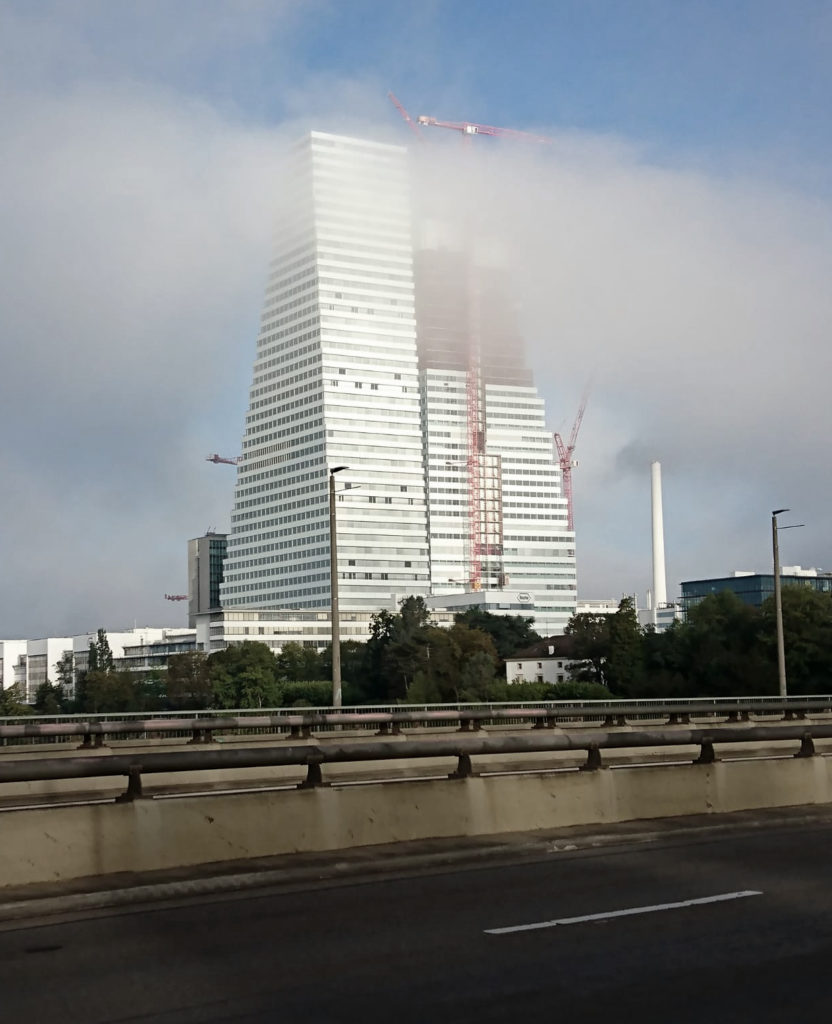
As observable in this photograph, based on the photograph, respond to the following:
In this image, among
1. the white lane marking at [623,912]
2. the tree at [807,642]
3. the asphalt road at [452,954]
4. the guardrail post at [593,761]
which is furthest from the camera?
the tree at [807,642]

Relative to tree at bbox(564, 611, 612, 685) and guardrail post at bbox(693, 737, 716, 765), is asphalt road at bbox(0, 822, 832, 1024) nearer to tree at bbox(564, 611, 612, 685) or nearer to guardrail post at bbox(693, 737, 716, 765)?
guardrail post at bbox(693, 737, 716, 765)

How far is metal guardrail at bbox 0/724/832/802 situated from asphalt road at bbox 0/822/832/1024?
169 centimetres

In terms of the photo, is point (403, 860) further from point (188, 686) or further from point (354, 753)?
point (188, 686)

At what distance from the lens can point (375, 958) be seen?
8.50 metres

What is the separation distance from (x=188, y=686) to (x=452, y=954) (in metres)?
159

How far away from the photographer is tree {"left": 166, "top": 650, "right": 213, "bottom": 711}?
534 feet

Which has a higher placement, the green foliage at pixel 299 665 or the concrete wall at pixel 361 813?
the concrete wall at pixel 361 813

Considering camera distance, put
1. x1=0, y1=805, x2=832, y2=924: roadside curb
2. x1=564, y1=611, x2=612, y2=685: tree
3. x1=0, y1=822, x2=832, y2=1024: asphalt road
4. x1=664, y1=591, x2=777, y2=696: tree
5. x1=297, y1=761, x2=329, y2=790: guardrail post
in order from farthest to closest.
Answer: x1=564, y1=611, x2=612, y2=685: tree → x1=664, y1=591, x2=777, y2=696: tree → x1=297, y1=761, x2=329, y2=790: guardrail post → x1=0, y1=805, x2=832, y2=924: roadside curb → x1=0, y1=822, x2=832, y2=1024: asphalt road

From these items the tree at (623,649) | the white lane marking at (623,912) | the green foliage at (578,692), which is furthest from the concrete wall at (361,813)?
the tree at (623,649)

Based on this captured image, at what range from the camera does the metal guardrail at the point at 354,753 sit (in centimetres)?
1186

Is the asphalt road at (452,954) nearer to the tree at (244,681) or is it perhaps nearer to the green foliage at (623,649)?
the green foliage at (623,649)

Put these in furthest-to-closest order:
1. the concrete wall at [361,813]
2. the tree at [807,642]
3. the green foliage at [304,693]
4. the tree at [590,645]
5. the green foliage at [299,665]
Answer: the green foliage at [299,665] < the green foliage at [304,693] < the tree at [590,645] < the tree at [807,642] < the concrete wall at [361,813]

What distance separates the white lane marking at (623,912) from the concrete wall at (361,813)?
12.5 ft

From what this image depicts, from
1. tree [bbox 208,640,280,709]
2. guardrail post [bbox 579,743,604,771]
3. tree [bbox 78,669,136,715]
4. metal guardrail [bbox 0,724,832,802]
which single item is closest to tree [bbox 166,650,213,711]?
tree [bbox 208,640,280,709]
